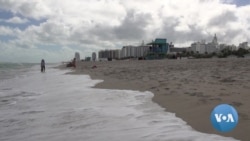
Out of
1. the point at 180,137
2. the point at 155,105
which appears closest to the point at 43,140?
the point at 180,137

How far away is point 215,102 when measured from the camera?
7480 millimetres

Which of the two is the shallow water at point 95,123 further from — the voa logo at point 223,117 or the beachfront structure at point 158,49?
the beachfront structure at point 158,49

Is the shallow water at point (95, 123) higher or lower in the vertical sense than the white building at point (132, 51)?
lower

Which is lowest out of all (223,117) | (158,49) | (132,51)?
(223,117)

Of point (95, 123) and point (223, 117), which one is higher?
point (223, 117)

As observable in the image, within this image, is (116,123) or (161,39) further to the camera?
(161,39)

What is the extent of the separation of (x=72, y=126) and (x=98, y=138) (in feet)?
3.55

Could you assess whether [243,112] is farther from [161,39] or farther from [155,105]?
[161,39]

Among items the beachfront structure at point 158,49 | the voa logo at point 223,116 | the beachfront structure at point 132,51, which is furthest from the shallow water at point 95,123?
the beachfront structure at point 132,51

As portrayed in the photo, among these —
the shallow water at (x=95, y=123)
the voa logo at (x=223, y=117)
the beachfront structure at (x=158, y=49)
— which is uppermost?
the beachfront structure at (x=158, y=49)

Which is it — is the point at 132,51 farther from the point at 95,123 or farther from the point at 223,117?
the point at 223,117

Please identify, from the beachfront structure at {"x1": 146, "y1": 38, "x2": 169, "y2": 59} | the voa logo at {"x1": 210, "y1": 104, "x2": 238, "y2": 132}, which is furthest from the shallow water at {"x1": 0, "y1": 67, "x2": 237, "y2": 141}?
the beachfront structure at {"x1": 146, "y1": 38, "x2": 169, "y2": 59}

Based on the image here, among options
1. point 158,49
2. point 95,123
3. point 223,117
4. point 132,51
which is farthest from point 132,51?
point 223,117

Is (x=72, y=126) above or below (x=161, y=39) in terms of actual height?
below
